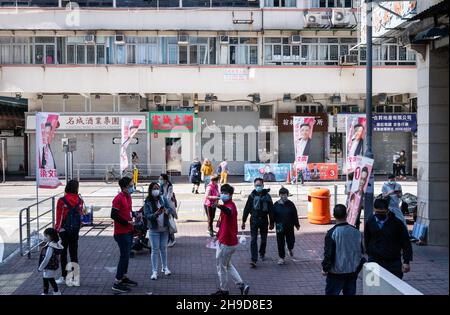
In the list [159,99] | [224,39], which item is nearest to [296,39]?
[224,39]

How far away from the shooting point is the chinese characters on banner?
29578mm

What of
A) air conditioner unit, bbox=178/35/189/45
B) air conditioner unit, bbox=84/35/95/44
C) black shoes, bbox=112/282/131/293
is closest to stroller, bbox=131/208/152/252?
black shoes, bbox=112/282/131/293

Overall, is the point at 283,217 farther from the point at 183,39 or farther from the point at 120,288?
the point at 183,39

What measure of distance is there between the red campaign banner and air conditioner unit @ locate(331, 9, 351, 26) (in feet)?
24.6

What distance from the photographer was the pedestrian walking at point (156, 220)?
879 cm

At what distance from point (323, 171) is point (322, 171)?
5 cm

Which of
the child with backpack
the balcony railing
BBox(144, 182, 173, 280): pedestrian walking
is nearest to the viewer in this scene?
the child with backpack

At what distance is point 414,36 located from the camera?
11.6 meters

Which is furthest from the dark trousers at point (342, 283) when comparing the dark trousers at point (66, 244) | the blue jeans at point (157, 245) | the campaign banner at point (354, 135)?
the campaign banner at point (354, 135)

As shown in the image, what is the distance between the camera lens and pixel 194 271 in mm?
9609

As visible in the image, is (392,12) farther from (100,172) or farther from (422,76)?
(100,172)

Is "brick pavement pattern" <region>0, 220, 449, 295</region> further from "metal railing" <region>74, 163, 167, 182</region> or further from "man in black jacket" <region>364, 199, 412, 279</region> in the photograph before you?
"metal railing" <region>74, 163, 167, 182</region>

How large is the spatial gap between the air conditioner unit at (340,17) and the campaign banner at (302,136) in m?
11.3
